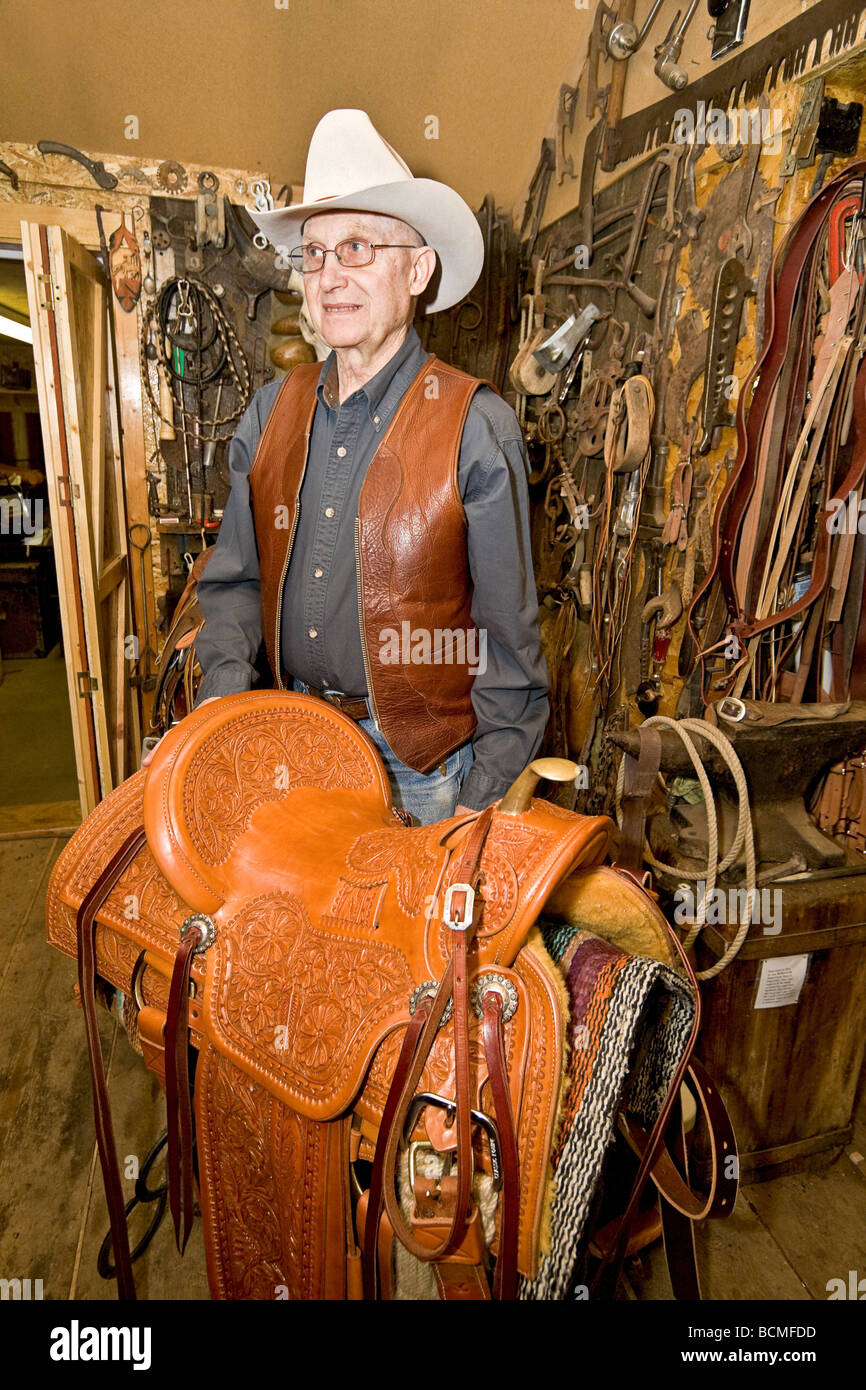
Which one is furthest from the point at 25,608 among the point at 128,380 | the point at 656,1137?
the point at 656,1137

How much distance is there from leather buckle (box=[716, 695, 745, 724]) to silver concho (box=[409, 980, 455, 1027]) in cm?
119

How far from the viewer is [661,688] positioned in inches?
110

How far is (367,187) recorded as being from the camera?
1.45 meters

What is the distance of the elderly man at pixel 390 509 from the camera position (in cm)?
151

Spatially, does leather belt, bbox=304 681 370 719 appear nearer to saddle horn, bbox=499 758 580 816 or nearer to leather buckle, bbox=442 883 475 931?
saddle horn, bbox=499 758 580 816

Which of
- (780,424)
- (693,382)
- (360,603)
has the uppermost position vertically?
(693,382)

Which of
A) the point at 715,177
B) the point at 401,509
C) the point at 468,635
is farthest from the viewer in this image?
the point at 715,177

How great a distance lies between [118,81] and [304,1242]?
4.08m

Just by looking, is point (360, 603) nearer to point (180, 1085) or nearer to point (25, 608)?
point (180, 1085)

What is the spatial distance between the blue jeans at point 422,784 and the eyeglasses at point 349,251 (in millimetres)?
1010

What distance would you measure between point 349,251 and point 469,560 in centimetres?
69

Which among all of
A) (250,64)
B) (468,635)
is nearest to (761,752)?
(468,635)
